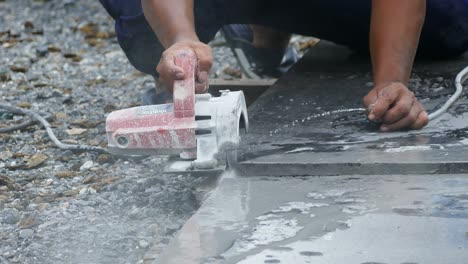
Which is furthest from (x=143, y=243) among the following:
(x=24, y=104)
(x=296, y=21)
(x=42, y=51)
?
(x=42, y=51)

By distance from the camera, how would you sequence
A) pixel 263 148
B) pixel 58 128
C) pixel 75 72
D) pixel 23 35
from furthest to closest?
pixel 23 35, pixel 75 72, pixel 58 128, pixel 263 148

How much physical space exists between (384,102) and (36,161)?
46.4 inches

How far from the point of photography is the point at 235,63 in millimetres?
4605

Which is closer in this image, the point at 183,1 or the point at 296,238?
the point at 296,238

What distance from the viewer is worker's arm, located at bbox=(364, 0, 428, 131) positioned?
8.30 ft

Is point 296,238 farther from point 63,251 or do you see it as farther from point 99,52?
point 99,52

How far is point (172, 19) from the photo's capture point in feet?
8.16

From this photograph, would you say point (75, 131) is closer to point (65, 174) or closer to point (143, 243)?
point (65, 174)

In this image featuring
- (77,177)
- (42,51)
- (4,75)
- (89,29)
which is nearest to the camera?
(77,177)

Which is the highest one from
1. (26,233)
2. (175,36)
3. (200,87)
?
(175,36)

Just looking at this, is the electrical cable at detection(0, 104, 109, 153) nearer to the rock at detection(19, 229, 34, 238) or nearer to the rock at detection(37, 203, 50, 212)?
the rock at detection(37, 203, 50, 212)

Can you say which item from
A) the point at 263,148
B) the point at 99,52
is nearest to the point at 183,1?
the point at 263,148

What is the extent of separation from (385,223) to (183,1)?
0.93 metres

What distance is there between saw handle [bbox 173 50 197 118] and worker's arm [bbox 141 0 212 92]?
0.02 m
